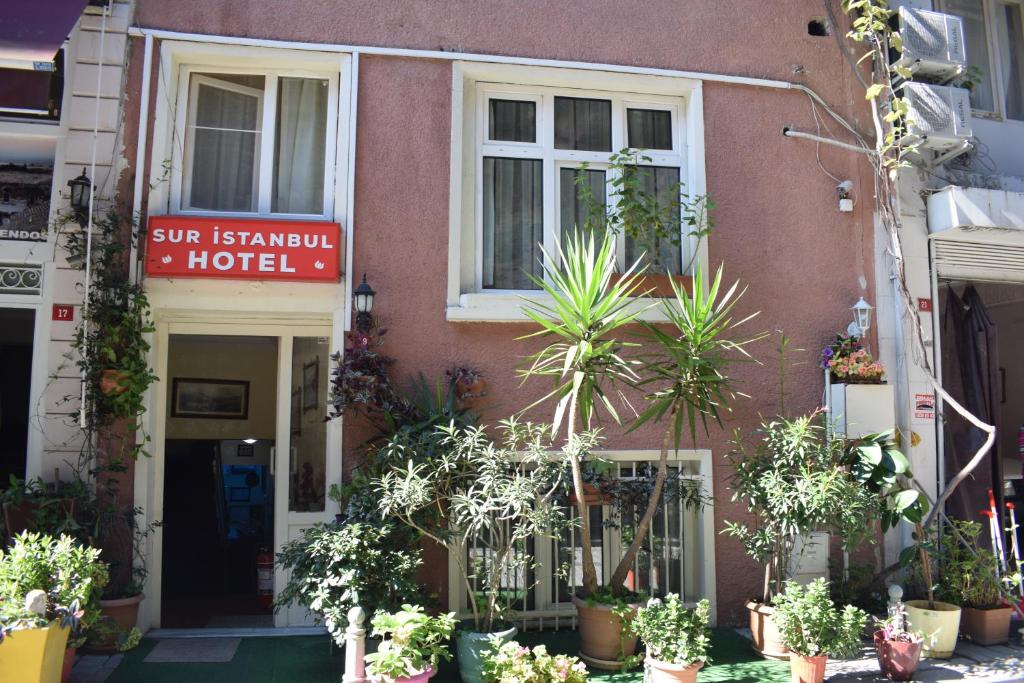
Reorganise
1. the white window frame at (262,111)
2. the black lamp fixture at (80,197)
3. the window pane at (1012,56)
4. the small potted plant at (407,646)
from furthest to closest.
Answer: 1. the window pane at (1012,56)
2. the white window frame at (262,111)
3. the black lamp fixture at (80,197)
4. the small potted plant at (407,646)

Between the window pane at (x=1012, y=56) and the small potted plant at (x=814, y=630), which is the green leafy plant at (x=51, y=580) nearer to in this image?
the small potted plant at (x=814, y=630)

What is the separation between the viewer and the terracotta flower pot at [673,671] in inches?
204

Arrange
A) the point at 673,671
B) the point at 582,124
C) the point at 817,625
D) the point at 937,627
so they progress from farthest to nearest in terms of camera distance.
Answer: the point at 582,124 → the point at 937,627 → the point at 817,625 → the point at 673,671

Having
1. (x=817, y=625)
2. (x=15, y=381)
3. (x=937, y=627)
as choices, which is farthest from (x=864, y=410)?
(x=15, y=381)

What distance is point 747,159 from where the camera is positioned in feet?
24.6

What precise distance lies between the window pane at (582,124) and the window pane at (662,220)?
477 mm

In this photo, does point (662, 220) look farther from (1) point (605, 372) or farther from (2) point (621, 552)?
(2) point (621, 552)

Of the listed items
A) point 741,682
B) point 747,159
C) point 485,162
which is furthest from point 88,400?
point 747,159

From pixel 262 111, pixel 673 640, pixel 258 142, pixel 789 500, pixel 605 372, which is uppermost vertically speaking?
pixel 262 111

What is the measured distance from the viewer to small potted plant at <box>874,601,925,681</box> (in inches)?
222

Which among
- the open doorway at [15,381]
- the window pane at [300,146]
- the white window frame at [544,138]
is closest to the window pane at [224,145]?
the window pane at [300,146]

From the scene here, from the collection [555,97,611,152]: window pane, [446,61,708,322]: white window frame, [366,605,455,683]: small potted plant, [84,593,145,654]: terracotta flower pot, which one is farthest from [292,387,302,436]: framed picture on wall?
[555,97,611,152]: window pane

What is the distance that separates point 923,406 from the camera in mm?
7453

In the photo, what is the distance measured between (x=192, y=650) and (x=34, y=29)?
4670 millimetres
